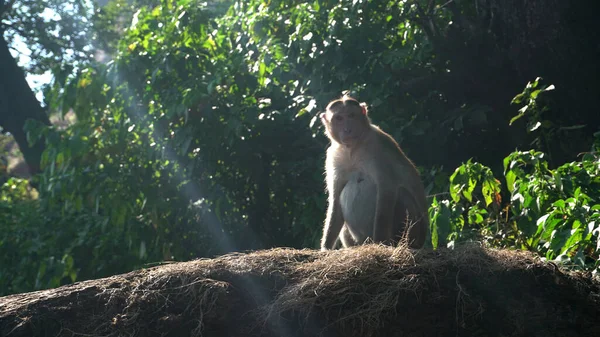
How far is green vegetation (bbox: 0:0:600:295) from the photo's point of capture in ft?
25.7

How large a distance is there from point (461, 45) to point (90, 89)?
4.24 metres

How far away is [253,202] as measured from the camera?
32.0 feet

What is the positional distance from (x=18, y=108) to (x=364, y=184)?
958 cm

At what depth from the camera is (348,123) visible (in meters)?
6.74

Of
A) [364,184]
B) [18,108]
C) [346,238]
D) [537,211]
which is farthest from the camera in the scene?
[18,108]

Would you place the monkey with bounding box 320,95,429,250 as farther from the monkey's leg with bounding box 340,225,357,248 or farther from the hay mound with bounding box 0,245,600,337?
the hay mound with bounding box 0,245,600,337

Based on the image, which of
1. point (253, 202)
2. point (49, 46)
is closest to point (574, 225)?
point (253, 202)

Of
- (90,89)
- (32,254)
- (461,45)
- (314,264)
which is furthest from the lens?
(32,254)

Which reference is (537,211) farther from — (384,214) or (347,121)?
(347,121)

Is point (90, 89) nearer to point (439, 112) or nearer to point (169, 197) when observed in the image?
point (169, 197)

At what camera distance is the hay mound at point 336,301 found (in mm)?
4227

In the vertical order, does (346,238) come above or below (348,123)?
below

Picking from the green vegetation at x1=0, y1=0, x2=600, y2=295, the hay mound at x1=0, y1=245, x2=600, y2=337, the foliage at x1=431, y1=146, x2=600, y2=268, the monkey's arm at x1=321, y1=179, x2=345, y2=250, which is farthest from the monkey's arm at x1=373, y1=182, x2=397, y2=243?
the hay mound at x1=0, y1=245, x2=600, y2=337

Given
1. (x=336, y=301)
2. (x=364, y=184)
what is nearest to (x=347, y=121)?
(x=364, y=184)
